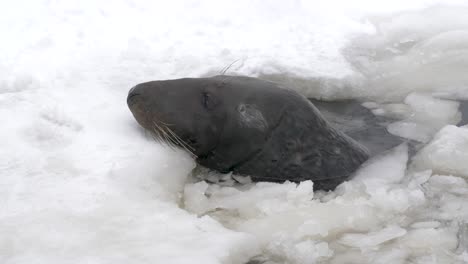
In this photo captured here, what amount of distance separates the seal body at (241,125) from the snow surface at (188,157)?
17cm

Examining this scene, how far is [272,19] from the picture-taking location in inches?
261

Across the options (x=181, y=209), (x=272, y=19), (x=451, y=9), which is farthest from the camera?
(x=451, y=9)

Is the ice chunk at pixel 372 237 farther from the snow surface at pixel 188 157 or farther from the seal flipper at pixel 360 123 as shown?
the seal flipper at pixel 360 123

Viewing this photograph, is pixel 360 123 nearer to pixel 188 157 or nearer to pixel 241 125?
pixel 241 125

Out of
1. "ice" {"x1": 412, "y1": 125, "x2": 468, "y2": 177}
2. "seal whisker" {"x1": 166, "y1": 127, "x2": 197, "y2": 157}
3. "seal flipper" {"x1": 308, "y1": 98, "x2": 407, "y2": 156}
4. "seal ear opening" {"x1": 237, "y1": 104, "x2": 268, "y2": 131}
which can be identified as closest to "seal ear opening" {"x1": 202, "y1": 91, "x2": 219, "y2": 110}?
"seal ear opening" {"x1": 237, "y1": 104, "x2": 268, "y2": 131}

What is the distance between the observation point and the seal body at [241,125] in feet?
13.7

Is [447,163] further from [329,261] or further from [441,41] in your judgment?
[441,41]

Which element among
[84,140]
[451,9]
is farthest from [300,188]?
[451,9]

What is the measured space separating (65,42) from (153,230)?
2675 millimetres

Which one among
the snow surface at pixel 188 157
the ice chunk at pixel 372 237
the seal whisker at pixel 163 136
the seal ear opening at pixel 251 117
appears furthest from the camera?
the seal ear opening at pixel 251 117

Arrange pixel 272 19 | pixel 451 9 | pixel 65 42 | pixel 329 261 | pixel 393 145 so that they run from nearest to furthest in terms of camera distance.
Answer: pixel 329 261 → pixel 393 145 → pixel 65 42 → pixel 272 19 → pixel 451 9

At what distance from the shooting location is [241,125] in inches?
166

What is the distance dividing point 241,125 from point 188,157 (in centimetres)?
41

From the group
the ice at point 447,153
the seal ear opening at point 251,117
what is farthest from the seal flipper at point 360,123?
the seal ear opening at point 251,117
